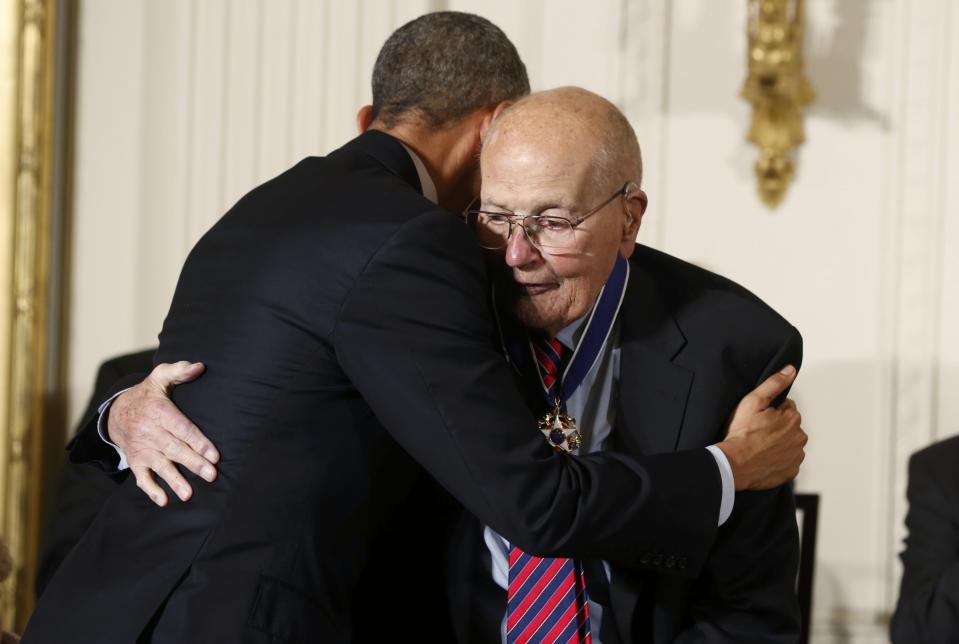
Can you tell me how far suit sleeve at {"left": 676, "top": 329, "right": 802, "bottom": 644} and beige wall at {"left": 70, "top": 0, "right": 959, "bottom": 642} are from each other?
194 centimetres

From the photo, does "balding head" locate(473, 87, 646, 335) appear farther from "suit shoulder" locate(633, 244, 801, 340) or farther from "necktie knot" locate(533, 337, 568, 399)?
"suit shoulder" locate(633, 244, 801, 340)

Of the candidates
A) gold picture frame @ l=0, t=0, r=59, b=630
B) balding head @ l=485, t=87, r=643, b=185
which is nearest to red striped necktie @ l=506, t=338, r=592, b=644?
balding head @ l=485, t=87, r=643, b=185

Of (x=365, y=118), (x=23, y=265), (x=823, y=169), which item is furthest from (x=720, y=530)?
(x=23, y=265)

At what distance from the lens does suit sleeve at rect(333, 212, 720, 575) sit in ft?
6.68

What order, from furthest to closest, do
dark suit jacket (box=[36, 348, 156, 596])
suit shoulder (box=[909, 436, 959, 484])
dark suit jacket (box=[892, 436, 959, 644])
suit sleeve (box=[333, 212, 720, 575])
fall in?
dark suit jacket (box=[36, 348, 156, 596]) → suit shoulder (box=[909, 436, 959, 484]) → dark suit jacket (box=[892, 436, 959, 644]) → suit sleeve (box=[333, 212, 720, 575])

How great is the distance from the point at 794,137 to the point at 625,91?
0.56 m

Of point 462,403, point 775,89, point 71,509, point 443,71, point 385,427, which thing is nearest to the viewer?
point 462,403

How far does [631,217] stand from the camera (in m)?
2.43

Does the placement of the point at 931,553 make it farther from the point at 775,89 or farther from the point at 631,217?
the point at 631,217

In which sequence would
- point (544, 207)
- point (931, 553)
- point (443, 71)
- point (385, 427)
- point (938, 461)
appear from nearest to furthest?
point (385, 427) < point (544, 207) < point (443, 71) < point (931, 553) < point (938, 461)

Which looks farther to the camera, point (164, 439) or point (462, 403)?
point (164, 439)

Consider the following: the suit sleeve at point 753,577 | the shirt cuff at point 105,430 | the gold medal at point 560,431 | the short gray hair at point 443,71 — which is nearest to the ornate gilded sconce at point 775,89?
the short gray hair at point 443,71

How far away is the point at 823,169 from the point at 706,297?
6.45 ft

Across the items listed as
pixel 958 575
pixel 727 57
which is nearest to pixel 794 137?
pixel 727 57
